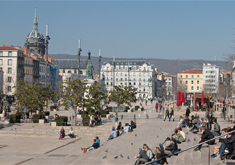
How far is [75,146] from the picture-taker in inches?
943

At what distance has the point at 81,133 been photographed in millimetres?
29047

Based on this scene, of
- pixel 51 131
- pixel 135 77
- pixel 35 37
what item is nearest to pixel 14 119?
pixel 51 131

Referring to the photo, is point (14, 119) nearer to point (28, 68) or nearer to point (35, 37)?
point (28, 68)

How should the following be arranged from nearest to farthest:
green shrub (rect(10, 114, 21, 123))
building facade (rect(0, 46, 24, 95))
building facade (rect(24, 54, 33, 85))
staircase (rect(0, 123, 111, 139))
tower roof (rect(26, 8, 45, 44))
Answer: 1. staircase (rect(0, 123, 111, 139))
2. green shrub (rect(10, 114, 21, 123))
3. building facade (rect(0, 46, 24, 95))
4. building facade (rect(24, 54, 33, 85))
5. tower roof (rect(26, 8, 45, 44))

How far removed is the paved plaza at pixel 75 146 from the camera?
16.7m

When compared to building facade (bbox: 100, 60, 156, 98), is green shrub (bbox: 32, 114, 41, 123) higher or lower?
lower

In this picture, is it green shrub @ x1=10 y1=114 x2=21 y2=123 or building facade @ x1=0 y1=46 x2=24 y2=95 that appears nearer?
green shrub @ x1=10 y1=114 x2=21 y2=123

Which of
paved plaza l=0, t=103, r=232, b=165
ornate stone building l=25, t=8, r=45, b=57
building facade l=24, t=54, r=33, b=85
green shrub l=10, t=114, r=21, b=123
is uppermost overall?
ornate stone building l=25, t=8, r=45, b=57

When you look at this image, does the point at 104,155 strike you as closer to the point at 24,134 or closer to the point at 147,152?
the point at 147,152

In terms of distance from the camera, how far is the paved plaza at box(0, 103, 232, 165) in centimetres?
1672

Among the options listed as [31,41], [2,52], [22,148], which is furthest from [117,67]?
[22,148]

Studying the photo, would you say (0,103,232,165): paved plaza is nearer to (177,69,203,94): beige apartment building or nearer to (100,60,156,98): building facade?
(100,60,156,98): building facade

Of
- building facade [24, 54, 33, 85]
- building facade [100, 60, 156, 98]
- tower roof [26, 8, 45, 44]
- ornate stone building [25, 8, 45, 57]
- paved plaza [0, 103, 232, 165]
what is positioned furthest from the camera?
tower roof [26, 8, 45, 44]

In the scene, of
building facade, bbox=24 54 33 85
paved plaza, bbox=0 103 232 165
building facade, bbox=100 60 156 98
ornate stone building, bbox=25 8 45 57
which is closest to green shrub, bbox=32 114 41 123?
paved plaza, bbox=0 103 232 165
